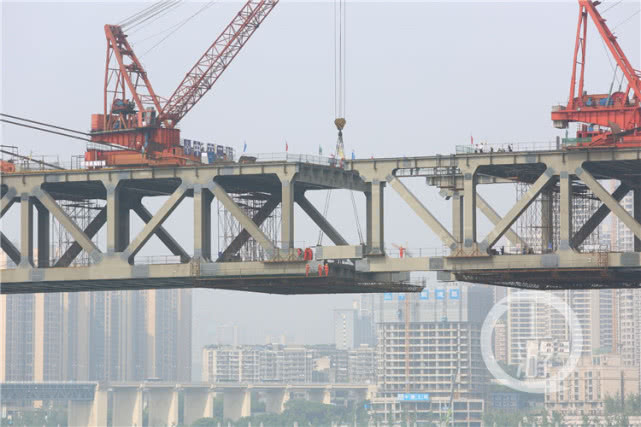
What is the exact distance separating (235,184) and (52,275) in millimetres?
17299

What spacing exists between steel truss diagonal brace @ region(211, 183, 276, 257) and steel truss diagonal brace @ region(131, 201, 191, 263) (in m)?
15.1

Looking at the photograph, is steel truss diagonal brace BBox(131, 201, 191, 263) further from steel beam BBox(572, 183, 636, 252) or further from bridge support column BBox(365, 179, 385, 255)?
steel beam BBox(572, 183, 636, 252)

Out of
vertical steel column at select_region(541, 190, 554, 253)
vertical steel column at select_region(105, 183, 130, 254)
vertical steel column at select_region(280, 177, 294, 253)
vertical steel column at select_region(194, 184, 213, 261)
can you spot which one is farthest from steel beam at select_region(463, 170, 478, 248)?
vertical steel column at select_region(105, 183, 130, 254)

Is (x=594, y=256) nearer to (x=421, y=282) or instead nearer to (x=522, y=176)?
(x=522, y=176)

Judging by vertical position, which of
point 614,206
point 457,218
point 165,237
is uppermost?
point 614,206

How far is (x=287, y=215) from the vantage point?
10819 cm

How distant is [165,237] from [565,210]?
126 ft

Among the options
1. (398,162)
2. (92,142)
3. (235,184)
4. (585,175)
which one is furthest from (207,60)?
(585,175)

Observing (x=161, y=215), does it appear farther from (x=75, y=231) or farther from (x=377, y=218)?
(x=377, y=218)

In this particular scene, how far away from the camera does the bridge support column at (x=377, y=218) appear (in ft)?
361

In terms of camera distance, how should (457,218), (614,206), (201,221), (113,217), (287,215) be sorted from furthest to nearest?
(113,217)
(201,221)
(457,218)
(287,215)
(614,206)

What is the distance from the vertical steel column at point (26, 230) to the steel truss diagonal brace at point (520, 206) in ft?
128

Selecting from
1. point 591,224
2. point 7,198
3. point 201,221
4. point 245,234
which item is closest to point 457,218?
point 591,224

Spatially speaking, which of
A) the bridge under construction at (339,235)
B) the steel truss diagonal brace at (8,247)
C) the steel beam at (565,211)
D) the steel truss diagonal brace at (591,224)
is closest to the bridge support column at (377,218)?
the bridge under construction at (339,235)
